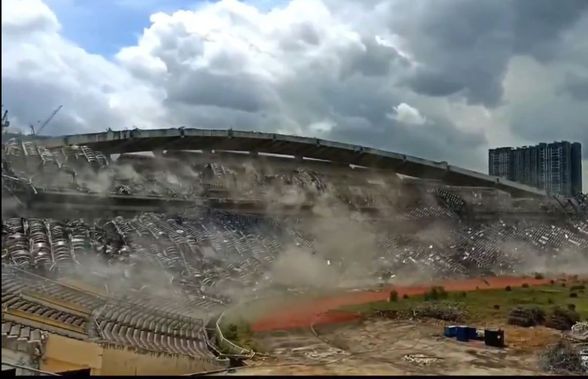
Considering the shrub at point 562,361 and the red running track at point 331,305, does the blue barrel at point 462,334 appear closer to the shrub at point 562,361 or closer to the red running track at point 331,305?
the shrub at point 562,361

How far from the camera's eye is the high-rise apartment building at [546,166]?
8488 centimetres

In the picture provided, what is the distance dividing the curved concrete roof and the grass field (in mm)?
26275

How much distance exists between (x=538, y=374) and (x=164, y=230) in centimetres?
2690

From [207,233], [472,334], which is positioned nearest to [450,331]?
[472,334]

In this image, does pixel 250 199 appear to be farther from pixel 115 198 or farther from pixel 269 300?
pixel 269 300

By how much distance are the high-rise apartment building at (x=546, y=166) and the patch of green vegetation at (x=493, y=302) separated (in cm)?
4650

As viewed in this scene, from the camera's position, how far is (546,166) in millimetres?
87438

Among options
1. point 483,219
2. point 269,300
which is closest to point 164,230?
point 269,300

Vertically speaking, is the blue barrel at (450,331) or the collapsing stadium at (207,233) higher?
the collapsing stadium at (207,233)

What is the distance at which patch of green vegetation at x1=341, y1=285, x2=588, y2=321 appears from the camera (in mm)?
31808

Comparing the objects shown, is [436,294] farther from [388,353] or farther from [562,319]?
[388,353]

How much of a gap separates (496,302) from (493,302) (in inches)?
7.6

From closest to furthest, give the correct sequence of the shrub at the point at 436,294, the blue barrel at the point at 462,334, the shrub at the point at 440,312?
the blue barrel at the point at 462,334, the shrub at the point at 440,312, the shrub at the point at 436,294

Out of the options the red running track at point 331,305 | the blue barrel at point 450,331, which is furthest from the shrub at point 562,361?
the red running track at point 331,305
